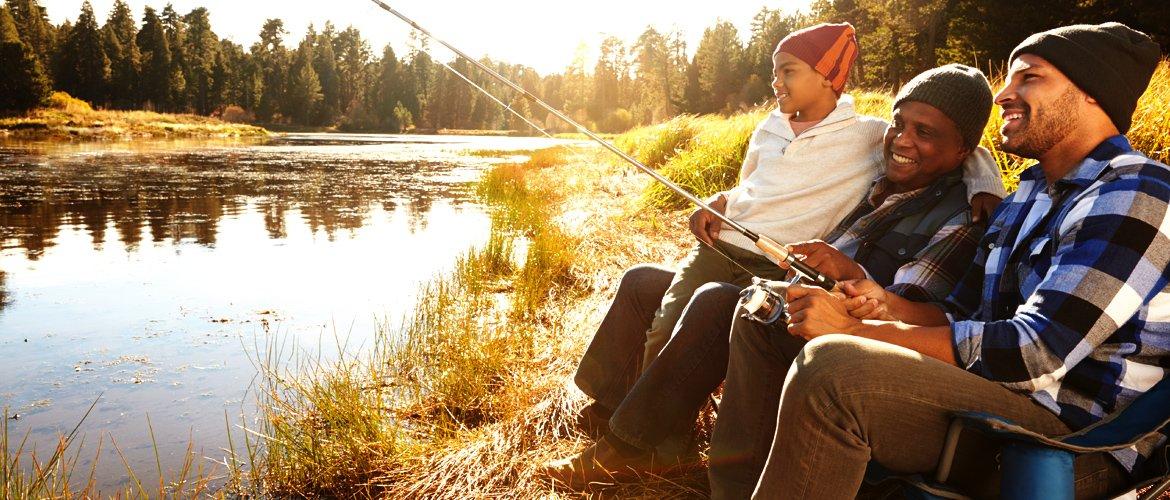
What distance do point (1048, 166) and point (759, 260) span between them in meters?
0.98

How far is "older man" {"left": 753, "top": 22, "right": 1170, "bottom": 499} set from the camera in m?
1.29

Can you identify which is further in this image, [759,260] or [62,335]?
[62,335]

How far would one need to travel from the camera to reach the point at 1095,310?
4.16 feet

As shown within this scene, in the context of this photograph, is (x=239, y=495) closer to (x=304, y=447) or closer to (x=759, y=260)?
(x=304, y=447)

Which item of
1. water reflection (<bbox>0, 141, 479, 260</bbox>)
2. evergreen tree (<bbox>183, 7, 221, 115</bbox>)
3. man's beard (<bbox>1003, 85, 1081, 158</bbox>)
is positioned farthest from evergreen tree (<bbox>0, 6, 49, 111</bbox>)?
man's beard (<bbox>1003, 85, 1081, 158</bbox>)

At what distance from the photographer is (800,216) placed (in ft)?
7.77

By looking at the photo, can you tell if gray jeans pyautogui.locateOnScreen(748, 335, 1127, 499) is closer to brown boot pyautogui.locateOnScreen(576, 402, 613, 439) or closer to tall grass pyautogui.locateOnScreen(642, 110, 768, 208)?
brown boot pyautogui.locateOnScreen(576, 402, 613, 439)

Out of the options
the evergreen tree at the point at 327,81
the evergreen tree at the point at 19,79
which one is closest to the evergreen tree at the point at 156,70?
the evergreen tree at the point at 327,81

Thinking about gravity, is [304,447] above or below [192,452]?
above

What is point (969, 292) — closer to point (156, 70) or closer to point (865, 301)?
point (865, 301)

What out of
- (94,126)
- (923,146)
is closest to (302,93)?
(94,126)

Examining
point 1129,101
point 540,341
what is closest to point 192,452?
point 540,341

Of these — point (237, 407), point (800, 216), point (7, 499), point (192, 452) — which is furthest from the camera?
point (237, 407)

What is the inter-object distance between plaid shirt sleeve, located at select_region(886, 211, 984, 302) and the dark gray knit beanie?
302mm
